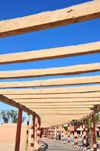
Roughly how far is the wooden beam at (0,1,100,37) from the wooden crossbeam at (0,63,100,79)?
180cm

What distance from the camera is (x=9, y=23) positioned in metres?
2.73

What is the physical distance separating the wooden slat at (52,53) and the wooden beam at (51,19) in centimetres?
85

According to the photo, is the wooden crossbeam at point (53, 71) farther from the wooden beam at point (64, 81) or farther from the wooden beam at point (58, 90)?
the wooden beam at point (58, 90)

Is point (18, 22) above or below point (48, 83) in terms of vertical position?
above

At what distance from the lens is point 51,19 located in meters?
2.50

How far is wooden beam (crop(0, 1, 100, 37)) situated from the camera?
236 cm

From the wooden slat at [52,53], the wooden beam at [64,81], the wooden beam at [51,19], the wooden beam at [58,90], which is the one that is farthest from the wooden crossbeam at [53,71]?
the wooden beam at [58,90]

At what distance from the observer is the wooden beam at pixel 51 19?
236 cm

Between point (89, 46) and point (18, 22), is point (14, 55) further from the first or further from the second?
point (89, 46)

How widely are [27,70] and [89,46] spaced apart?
2136 mm

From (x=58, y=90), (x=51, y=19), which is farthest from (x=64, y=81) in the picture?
(x=51, y=19)

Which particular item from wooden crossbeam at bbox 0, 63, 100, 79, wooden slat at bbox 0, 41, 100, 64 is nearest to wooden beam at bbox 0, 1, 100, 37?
wooden slat at bbox 0, 41, 100, 64

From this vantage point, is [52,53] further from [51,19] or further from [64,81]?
[64,81]

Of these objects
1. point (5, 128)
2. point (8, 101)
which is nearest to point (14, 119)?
point (5, 128)
